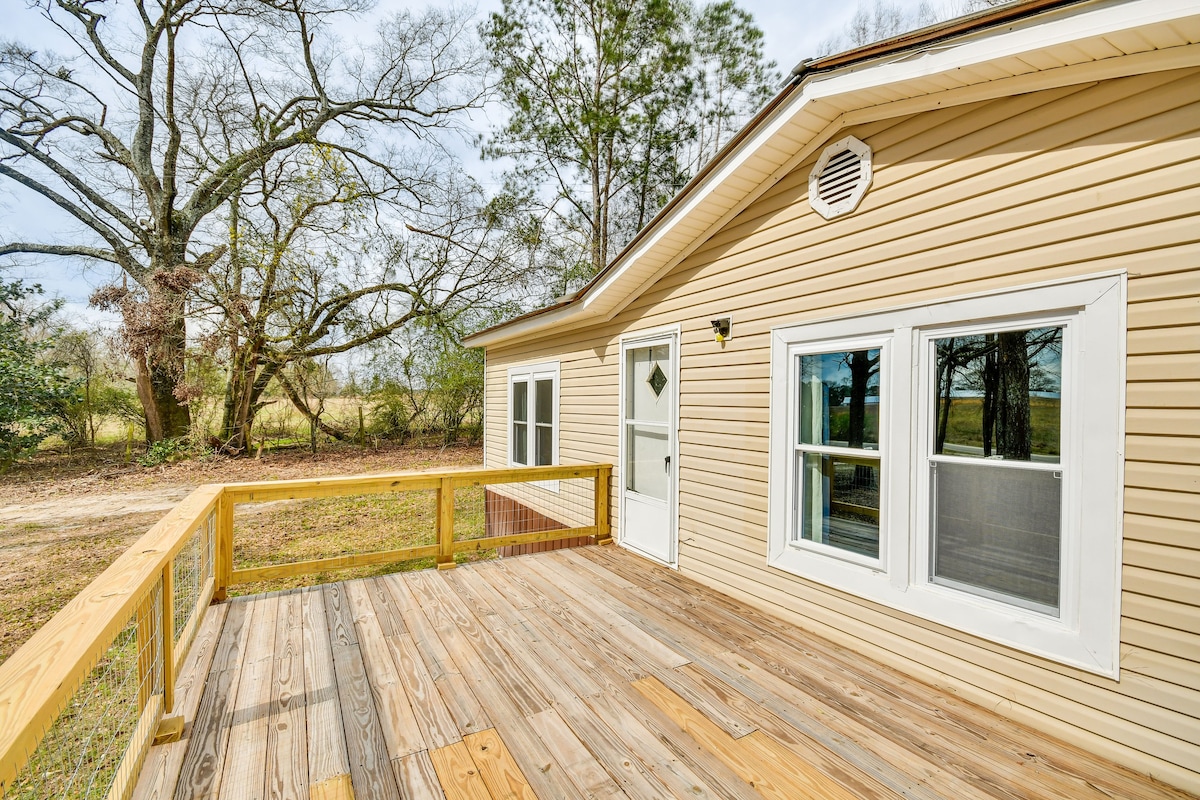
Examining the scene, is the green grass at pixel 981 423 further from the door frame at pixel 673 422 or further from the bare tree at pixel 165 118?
the bare tree at pixel 165 118

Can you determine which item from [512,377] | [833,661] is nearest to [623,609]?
[833,661]

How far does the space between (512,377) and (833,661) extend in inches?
221

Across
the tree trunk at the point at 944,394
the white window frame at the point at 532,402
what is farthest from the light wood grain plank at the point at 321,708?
the white window frame at the point at 532,402

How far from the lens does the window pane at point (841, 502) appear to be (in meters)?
2.84

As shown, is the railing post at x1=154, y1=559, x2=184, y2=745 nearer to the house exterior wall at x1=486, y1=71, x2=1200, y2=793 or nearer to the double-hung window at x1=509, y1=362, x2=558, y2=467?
the house exterior wall at x1=486, y1=71, x2=1200, y2=793

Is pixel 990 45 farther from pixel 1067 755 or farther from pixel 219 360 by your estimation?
pixel 219 360

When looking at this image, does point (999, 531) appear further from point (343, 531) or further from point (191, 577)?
point (343, 531)

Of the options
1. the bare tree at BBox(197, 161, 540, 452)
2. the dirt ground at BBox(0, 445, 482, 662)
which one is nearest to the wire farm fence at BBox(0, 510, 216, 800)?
the dirt ground at BBox(0, 445, 482, 662)

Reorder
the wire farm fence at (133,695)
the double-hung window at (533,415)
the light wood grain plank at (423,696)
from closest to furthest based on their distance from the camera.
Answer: the wire farm fence at (133,695) → the light wood grain plank at (423,696) → the double-hung window at (533,415)

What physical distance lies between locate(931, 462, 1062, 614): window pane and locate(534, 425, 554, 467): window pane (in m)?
4.42

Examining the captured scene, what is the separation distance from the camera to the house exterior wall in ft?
6.20

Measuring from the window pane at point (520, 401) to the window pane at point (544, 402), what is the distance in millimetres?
318

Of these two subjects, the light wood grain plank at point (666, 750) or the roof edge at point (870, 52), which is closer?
the light wood grain plank at point (666, 750)

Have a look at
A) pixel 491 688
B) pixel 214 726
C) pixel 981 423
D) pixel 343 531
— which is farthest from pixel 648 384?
pixel 343 531
